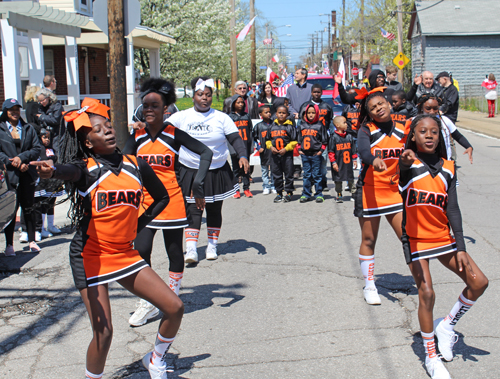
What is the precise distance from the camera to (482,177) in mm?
11562

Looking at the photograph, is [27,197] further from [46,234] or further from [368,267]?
[368,267]

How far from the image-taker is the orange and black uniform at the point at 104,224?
325 cm

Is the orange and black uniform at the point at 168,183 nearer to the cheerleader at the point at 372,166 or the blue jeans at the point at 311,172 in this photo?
the cheerleader at the point at 372,166

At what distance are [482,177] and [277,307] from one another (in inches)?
316

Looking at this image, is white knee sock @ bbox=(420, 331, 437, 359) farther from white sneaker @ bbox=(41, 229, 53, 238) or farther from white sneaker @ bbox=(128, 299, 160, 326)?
white sneaker @ bbox=(41, 229, 53, 238)

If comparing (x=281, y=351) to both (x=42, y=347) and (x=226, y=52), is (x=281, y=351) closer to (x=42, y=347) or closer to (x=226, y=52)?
(x=42, y=347)

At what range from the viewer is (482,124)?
912 inches

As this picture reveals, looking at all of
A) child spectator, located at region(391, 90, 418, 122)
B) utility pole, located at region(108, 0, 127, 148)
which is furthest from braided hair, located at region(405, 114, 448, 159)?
utility pole, located at region(108, 0, 127, 148)

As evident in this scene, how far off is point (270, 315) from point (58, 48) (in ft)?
66.8

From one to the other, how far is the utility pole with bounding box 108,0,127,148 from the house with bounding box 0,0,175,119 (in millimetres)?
324

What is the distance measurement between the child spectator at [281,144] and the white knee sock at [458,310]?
634 centimetres

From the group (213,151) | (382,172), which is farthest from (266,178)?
(382,172)

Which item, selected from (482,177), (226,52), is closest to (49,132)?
(482,177)

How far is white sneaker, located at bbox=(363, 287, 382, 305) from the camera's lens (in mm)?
5102
